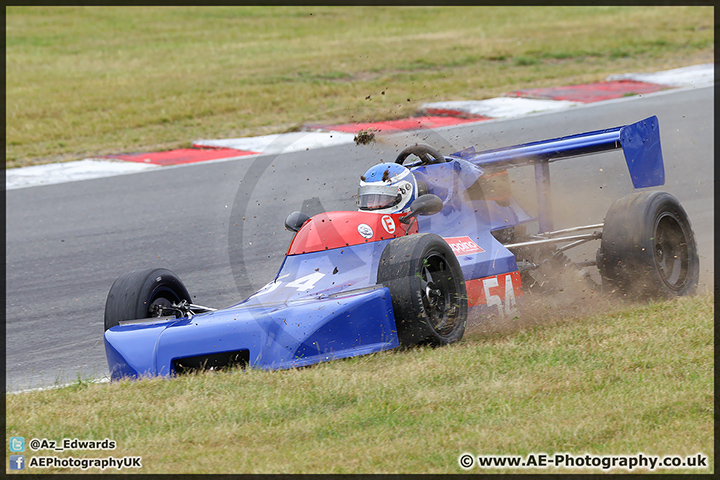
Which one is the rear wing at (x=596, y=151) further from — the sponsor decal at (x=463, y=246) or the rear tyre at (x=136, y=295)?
the rear tyre at (x=136, y=295)

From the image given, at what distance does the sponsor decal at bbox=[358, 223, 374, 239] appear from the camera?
5773mm

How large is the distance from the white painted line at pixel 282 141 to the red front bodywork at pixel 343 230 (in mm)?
6890

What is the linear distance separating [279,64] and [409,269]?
15.9 m

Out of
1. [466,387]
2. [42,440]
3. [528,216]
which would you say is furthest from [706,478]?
[528,216]

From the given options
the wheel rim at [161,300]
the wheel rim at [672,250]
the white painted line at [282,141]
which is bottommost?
the wheel rim at [161,300]

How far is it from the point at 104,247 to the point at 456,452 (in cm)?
635

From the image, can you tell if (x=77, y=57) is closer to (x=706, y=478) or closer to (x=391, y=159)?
(x=391, y=159)

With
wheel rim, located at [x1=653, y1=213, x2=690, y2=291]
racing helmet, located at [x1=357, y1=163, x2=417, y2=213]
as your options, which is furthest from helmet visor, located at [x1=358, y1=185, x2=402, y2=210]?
wheel rim, located at [x1=653, y1=213, x2=690, y2=291]

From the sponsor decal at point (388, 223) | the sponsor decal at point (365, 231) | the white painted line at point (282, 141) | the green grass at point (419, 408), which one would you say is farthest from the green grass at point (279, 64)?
the green grass at point (419, 408)

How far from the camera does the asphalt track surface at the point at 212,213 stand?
281 inches

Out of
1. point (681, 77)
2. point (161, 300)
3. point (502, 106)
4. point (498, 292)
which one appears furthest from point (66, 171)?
point (681, 77)

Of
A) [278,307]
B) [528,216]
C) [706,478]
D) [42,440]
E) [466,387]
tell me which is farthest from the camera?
[528,216]

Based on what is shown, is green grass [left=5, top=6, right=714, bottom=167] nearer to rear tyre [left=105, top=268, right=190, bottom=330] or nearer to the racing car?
the racing car

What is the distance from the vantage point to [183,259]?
8.73 metres
